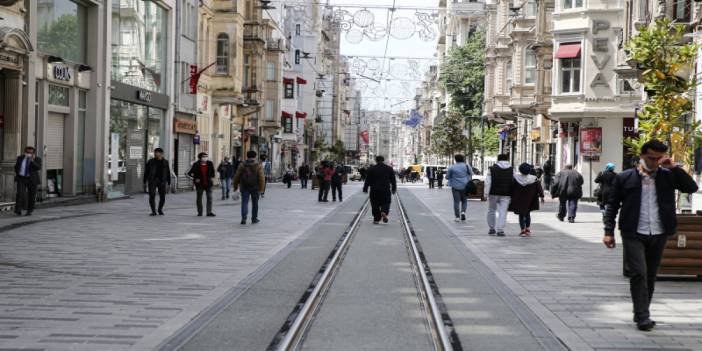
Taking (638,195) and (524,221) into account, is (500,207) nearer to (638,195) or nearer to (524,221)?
(524,221)

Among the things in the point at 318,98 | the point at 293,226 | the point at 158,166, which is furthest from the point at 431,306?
the point at 318,98

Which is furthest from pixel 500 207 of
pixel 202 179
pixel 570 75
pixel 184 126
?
pixel 184 126

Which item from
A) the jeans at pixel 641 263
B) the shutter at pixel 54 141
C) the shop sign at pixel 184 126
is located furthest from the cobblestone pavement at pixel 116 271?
the shop sign at pixel 184 126

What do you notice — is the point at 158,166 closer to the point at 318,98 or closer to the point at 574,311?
the point at 574,311

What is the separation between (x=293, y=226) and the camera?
848 inches

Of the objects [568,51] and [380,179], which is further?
[568,51]

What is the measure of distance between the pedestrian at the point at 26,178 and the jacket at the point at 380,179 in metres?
7.68

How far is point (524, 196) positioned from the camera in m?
19.7

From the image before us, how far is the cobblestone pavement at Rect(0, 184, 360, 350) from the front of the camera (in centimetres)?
786

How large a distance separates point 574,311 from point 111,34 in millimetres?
24896

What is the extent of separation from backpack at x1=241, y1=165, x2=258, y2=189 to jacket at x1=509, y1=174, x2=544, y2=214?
579cm

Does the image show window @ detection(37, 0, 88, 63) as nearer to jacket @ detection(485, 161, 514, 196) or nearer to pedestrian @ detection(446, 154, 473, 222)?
pedestrian @ detection(446, 154, 473, 222)

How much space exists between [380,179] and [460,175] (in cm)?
219

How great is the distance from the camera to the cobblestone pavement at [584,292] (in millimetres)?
7980
